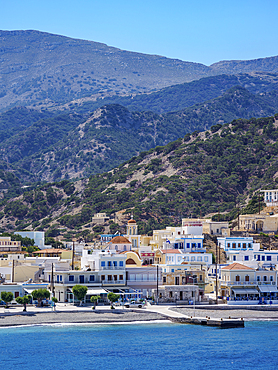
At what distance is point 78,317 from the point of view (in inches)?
2704

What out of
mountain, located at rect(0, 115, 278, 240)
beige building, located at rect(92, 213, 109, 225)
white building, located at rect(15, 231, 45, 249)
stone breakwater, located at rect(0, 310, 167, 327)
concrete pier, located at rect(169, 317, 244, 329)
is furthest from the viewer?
beige building, located at rect(92, 213, 109, 225)

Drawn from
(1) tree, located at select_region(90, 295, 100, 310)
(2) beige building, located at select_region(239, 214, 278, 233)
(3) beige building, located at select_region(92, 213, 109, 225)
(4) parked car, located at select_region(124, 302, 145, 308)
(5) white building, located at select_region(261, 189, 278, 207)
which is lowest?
(4) parked car, located at select_region(124, 302, 145, 308)

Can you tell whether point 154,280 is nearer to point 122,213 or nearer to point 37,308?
point 37,308

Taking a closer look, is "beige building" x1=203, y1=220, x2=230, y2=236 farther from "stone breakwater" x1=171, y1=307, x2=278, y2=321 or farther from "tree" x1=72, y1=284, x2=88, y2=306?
"tree" x1=72, y1=284, x2=88, y2=306

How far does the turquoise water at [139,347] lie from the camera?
180ft

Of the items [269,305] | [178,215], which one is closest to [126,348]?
[269,305]

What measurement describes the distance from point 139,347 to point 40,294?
18.4 metres

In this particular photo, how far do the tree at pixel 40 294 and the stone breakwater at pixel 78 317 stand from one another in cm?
462

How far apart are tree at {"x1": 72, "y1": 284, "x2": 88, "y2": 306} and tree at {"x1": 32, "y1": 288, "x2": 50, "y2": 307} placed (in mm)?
2992

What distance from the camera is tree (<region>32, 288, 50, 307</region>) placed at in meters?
73.9

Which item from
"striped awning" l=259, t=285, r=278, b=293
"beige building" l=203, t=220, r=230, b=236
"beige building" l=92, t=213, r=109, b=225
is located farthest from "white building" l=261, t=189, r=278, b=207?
"striped awning" l=259, t=285, r=278, b=293

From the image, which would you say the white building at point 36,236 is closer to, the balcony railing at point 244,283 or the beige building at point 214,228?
the beige building at point 214,228

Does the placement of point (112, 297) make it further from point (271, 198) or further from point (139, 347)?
point (271, 198)

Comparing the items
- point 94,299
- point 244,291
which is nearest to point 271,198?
point 244,291
